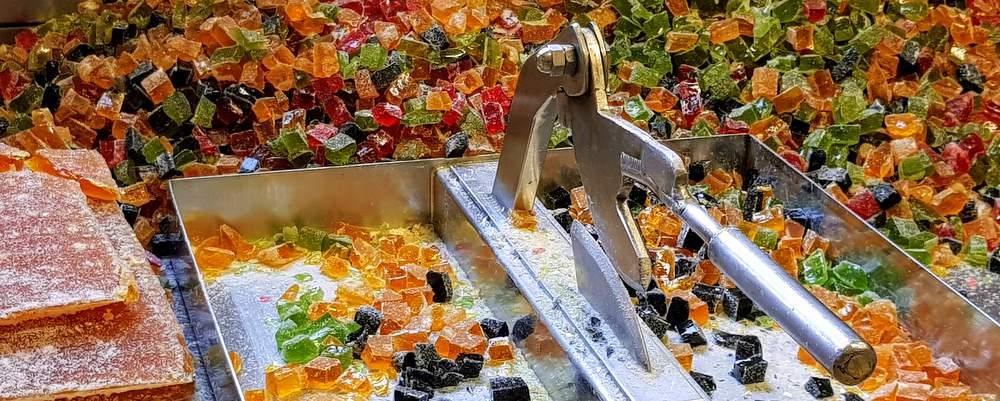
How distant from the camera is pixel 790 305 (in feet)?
2.81

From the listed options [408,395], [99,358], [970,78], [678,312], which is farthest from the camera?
[970,78]

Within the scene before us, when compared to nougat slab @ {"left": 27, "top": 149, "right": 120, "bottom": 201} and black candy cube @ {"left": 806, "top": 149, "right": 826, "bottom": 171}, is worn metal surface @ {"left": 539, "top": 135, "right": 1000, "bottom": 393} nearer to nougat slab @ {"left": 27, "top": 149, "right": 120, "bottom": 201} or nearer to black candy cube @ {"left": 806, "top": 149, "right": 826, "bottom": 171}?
black candy cube @ {"left": 806, "top": 149, "right": 826, "bottom": 171}

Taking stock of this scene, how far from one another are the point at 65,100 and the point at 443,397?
33.5 inches

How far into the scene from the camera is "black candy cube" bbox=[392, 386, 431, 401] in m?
1.19

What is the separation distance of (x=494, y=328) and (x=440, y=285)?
0.40ft

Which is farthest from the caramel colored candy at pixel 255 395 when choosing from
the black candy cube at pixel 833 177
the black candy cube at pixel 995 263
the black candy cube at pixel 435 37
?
the black candy cube at pixel 995 263

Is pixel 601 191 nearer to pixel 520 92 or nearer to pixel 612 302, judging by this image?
pixel 612 302

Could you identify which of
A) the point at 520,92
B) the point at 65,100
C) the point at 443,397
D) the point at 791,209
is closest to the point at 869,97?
the point at 791,209

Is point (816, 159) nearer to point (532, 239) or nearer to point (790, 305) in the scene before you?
point (532, 239)

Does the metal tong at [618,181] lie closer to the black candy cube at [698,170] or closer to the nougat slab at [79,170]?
the black candy cube at [698,170]

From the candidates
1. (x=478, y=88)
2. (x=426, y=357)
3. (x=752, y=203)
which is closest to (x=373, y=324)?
(x=426, y=357)

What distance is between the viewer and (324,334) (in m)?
1.34

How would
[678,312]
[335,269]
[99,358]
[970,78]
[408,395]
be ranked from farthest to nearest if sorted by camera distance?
1. [970,78]
2. [335,269]
3. [678,312]
4. [408,395]
5. [99,358]

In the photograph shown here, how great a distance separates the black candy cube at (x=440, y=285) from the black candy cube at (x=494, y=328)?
0.30 feet
